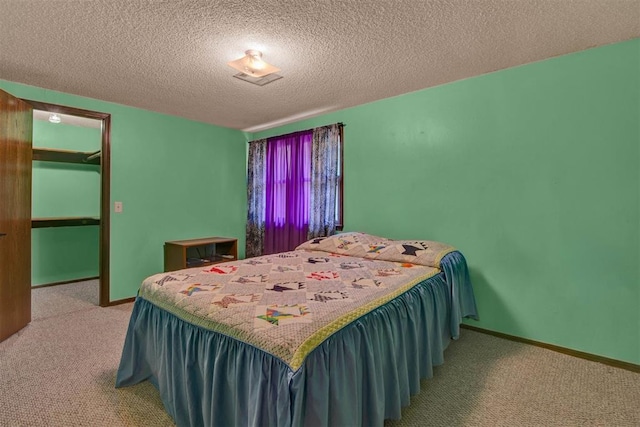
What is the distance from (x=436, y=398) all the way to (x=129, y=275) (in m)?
3.37

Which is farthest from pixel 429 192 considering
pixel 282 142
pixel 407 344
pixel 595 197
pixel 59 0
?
pixel 59 0

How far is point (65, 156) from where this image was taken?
4055 mm

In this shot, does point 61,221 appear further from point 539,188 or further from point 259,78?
point 539,188

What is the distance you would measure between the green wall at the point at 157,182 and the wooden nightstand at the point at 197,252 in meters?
0.15

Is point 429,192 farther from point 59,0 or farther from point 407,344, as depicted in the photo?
point 59,0

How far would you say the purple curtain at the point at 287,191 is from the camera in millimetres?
3881

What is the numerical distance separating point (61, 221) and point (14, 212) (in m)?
1.37

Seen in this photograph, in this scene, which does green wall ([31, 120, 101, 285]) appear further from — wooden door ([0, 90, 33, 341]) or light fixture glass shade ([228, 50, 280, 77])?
→ light fixture glass shade ([228, 50, 280, 77])

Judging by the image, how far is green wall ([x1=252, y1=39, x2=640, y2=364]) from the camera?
2100mm

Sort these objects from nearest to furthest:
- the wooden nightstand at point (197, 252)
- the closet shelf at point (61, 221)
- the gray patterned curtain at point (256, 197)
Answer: the wooden nightstand at point (197, 252) < the closet shelf at point (61, 221) < the gray patterned curtain at point (256, 197)

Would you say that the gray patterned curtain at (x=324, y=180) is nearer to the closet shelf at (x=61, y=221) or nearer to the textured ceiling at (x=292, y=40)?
the textured ceiling at (x=292, y=40)

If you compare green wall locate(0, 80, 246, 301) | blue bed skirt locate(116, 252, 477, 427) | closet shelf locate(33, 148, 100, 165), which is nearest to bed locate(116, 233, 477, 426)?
blue bed skirt locate(116, 252, 477, 427)

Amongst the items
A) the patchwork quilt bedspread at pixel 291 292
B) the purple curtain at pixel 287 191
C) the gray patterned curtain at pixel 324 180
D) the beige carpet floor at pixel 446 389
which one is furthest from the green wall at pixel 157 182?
the patchwork quilt bedspread at pixel 291 292

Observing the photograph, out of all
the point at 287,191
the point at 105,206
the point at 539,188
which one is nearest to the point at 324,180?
the point at 287,191
